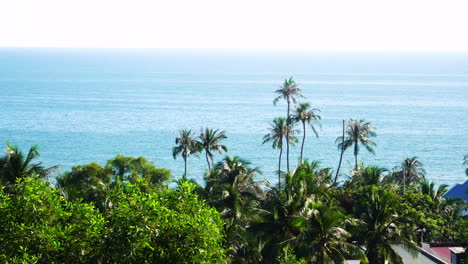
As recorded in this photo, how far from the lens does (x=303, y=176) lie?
34.8 m

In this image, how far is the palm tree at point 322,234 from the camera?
30.9 m

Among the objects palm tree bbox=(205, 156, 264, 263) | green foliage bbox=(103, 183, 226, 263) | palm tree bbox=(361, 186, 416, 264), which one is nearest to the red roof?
palm tree bbox=(361, 186, 416, 264)

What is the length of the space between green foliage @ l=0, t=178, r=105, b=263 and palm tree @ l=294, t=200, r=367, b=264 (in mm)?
11071

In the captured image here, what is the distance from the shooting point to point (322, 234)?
31266 mm

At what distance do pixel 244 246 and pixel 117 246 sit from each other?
45.6 feet

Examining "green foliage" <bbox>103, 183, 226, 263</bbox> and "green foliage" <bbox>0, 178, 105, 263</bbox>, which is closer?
"green foliage" <bbox>103, 183, 226, 263</bbox>

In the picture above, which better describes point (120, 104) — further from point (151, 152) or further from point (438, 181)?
point (438, 181)

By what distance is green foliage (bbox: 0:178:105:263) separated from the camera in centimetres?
2172

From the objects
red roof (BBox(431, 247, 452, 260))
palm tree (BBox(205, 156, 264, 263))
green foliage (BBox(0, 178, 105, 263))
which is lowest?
red roof (BBox(431, 247, 452, 260))

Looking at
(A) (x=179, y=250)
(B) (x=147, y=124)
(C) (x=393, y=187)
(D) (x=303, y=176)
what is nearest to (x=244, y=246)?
(D) (x=303, y=176)

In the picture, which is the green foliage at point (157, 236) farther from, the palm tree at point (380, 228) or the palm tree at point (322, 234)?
the palm tree at point (380, 228)

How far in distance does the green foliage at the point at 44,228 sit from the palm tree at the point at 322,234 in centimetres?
1107

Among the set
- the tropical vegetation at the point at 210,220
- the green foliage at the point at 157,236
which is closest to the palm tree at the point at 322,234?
the tropical vegetation at the point at 210,220

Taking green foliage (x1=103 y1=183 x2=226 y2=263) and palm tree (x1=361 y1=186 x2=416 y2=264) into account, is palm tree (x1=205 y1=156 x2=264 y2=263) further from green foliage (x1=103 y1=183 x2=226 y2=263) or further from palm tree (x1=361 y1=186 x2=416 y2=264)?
palm tree (x1=361 y1=186 x2=416 y2=264)
